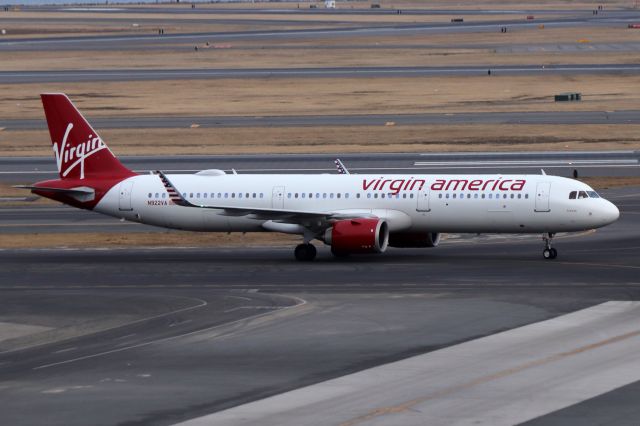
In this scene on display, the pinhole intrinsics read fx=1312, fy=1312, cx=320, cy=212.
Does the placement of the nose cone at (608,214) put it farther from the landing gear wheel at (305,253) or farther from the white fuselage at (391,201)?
the landing gear wheel at (305,253)

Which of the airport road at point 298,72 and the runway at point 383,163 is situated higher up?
the airport road at point 298,72

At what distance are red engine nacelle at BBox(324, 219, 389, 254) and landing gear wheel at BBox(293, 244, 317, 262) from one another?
1505 millimetres

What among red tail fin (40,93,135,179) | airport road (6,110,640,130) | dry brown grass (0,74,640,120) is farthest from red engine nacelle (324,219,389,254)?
dry brown grass (0,74,640,120)

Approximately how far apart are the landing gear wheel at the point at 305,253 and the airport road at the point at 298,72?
97726mm

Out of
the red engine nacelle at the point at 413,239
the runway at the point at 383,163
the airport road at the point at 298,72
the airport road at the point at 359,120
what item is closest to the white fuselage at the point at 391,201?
the red engine nacelle at the point at 413,239

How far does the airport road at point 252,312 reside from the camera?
35.2 metres

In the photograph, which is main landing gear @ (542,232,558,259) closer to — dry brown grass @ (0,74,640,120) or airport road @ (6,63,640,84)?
dry brown grass @ (0,74,640,120)

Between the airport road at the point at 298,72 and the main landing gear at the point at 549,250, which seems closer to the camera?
the main landing gear at the point at 549,250

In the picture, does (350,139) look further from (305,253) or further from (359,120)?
(305,253)

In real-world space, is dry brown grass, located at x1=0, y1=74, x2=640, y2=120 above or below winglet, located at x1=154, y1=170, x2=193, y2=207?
above

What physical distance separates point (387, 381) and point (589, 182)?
5137 cm

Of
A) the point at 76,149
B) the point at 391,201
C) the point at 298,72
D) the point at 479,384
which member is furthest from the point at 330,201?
the point at 298,72

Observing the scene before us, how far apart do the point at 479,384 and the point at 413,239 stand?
27.2m

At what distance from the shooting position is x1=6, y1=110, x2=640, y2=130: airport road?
383ft
